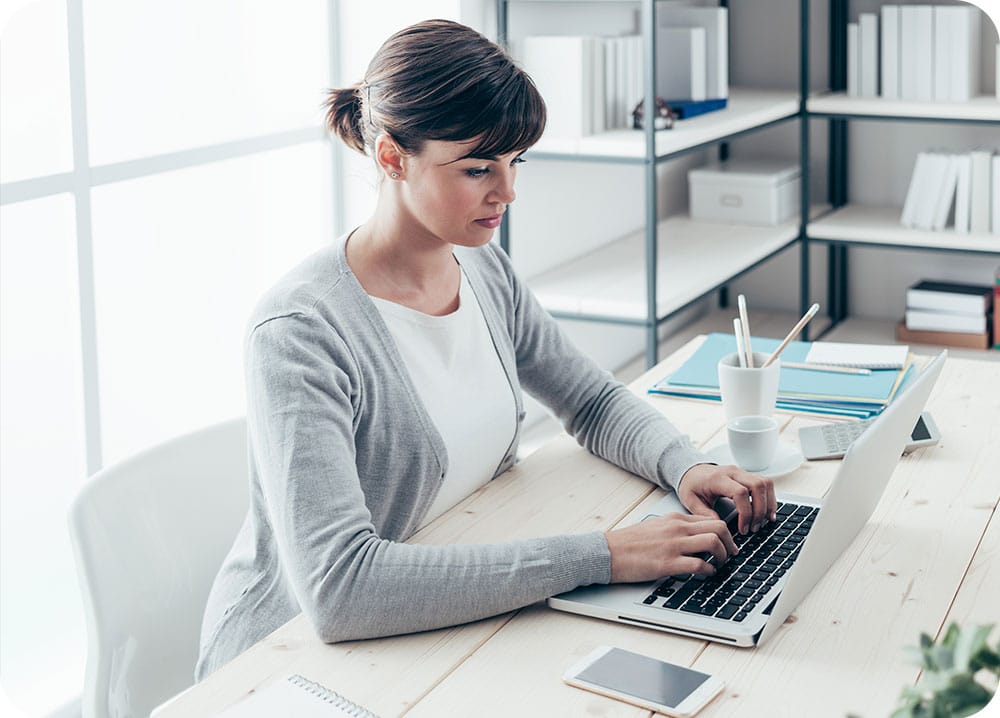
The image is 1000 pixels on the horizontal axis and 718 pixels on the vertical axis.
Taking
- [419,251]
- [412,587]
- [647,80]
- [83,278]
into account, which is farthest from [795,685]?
[647,80]

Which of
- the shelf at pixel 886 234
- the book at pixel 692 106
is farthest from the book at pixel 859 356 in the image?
the shelf at pixel 886 234

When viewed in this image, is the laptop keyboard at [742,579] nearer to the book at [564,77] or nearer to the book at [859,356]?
the book at [859,356]

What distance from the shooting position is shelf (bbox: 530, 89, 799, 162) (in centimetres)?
288

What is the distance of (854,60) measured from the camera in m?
3.77

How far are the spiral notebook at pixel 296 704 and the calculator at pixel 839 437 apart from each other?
789 mm

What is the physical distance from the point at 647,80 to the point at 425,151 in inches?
57.6

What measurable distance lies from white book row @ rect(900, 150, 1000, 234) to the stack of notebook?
1865 millimetres

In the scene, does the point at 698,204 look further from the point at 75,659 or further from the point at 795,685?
the point at 795,685

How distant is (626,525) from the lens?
56.5 inches

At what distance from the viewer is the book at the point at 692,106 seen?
3289 mm

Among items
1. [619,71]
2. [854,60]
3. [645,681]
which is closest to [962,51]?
[854,60]

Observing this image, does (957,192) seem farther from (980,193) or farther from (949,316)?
(949,316)

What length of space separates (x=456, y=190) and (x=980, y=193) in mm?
2606

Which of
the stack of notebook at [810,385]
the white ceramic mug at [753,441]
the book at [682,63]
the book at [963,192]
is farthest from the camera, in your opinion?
the book at [963,192]
